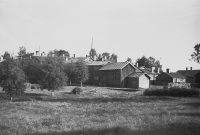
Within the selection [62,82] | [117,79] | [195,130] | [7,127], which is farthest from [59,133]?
[117,79]

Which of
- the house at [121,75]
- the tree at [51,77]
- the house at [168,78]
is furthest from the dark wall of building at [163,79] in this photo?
the tree at [51,77]

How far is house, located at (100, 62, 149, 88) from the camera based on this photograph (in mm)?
47750

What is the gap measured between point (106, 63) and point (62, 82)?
29387mm

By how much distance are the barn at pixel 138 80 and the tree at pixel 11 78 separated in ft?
101

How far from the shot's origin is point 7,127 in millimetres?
10031

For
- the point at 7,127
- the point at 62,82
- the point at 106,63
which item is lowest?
the point at 7,127

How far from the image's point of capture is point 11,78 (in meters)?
23.1

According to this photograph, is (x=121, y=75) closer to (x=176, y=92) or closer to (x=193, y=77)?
(x=176, y=92)

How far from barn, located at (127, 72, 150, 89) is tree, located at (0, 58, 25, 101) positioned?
101ft

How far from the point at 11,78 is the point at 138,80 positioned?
3202 centimetres

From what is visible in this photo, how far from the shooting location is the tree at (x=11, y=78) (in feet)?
74.5

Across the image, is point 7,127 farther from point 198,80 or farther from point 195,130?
point 198,80

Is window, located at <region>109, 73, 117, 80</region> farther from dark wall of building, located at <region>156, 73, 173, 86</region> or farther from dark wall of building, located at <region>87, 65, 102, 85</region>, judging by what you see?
dark wall of building, located at <region>156, 73, 173, 86</region>

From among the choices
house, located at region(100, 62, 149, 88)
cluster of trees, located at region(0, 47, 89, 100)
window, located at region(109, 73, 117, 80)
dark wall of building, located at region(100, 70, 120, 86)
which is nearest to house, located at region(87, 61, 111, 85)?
dark wall of building, located at region(100, 70, 120, 86)
